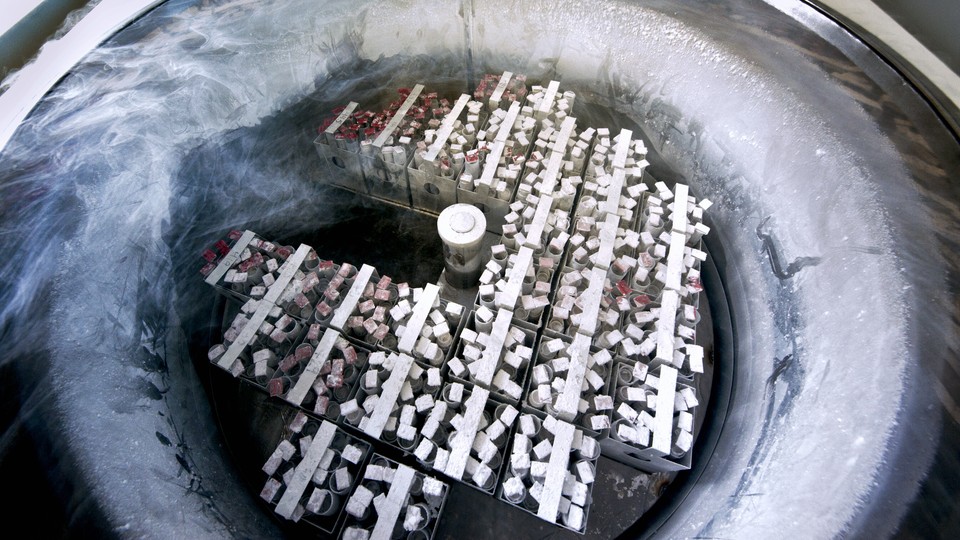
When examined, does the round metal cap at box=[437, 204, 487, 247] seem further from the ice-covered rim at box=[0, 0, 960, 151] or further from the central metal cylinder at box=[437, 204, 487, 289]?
the ice-covered rim at box=[0, 0, 960, 151]

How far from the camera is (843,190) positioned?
2.42 m

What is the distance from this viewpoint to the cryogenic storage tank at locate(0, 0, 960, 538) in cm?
193

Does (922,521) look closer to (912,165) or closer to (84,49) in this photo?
(912,165)

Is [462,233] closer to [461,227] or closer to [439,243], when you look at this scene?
[461,227]

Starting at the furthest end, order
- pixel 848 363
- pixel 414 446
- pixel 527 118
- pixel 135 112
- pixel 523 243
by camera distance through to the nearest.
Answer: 1. pixel 527 118
2. pixel 523 243
3. pixel 135 112
4. pixel 414 446
5. pixel 848 363

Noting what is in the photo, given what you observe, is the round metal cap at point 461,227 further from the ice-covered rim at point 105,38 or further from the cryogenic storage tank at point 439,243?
the ice-covered rim at point 105,38

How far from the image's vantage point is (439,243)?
148 inches

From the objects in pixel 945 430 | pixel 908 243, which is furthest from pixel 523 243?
pixel 945 430

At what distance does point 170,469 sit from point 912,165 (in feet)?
13.6

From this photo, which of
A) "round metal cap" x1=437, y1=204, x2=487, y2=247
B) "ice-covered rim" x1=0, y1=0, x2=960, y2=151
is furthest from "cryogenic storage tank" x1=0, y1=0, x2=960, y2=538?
"round metal cap" x1=437, y1=204, x2=487, y2=247

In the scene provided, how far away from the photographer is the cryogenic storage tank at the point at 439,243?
193cm

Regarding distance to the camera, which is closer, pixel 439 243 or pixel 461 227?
pixel 461 227

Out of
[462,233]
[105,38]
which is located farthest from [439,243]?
[105,38]

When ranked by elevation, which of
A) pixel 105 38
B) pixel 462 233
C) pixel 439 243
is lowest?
pixel 439 243
